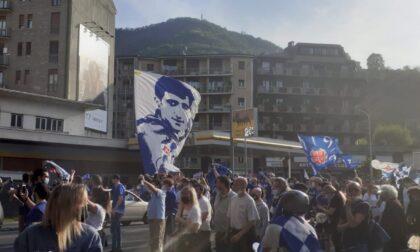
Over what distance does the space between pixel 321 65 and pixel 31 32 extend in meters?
46.4

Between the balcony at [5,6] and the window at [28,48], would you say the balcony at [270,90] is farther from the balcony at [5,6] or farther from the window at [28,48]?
the balcony at [5,6]

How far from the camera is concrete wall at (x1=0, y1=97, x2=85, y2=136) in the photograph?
40312mm

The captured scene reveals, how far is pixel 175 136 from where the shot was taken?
41.1 feet

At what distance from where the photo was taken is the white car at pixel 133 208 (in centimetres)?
2170

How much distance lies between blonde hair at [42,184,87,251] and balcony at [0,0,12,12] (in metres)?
54.9

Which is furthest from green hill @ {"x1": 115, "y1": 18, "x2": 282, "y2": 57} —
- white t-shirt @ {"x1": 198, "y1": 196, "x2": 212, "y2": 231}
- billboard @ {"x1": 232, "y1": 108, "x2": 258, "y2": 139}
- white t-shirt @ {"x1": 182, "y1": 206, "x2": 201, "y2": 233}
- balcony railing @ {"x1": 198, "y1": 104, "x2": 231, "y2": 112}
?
white t-shirt @ {"x1": 182, "y1": 206, "x2": 201, "y2": 233}

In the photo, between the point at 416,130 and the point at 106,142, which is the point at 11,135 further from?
the point at 416,130

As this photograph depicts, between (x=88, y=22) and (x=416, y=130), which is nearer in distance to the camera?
(x=88, y=22)

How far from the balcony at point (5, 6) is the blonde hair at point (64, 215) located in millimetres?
54883

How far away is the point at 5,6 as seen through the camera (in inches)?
2130

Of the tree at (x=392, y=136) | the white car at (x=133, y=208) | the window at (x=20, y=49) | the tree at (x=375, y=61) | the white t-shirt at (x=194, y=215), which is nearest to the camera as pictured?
the white t-shirt at (x=194, y=215)

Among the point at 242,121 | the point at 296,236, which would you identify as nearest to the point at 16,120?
the point at 242,121

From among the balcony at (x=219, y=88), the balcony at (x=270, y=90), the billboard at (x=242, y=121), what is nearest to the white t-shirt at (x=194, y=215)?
the billboard at (x=242, y=121)

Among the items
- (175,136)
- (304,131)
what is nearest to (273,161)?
(304,131)
